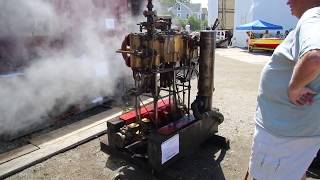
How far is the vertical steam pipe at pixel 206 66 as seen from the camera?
12.3 feet

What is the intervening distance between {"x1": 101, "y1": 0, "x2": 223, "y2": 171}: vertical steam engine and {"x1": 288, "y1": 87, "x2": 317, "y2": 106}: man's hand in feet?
5.76

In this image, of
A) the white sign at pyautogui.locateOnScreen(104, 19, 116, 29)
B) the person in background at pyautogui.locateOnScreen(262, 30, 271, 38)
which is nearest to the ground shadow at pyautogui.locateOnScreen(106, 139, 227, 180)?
the white sign at pyautogui.locateOnScreen(104, 19, 116, 29)

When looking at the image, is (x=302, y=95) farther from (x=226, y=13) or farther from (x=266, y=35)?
(x=226, y=13)

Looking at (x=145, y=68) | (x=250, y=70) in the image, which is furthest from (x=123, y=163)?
(x=250, y=70)

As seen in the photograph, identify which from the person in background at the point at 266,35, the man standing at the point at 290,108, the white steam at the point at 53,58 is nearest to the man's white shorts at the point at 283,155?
the man standing at the point at 290,108

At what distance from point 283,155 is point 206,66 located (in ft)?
6.53

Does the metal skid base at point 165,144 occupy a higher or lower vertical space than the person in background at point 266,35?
lower

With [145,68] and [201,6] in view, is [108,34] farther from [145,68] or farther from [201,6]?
[201,6]

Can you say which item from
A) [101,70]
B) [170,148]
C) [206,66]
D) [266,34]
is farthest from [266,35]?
[170,148]

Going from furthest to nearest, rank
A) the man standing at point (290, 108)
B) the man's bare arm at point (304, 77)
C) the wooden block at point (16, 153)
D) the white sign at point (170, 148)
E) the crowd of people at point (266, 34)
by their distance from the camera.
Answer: the crowd of people at point (266, 34), the wooden block at point (16, 153), the white sign at point (170, 148), the man standing at point (290, 108), the man's bare arm at point (304, 77)

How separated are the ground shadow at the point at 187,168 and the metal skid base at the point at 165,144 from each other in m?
0.13

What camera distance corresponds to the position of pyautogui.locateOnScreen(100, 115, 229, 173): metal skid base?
130 inches

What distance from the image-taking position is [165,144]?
3270 mm

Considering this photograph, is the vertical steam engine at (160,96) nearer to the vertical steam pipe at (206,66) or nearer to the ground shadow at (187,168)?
the vertical steam pipe at (206,66)
